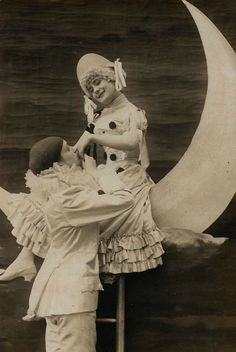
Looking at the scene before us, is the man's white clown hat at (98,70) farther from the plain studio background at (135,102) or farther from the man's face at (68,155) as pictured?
the man's face at (68,155)

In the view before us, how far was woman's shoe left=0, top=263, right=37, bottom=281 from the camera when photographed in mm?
3414

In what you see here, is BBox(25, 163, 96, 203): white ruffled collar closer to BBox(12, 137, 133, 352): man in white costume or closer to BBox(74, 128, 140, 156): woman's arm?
BBox(12, 137, 133, 352): man in white costume

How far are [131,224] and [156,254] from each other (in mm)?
196

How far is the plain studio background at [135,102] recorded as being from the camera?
11.0 feet

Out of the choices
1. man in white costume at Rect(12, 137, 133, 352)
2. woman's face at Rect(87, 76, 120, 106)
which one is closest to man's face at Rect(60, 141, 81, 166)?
man in white costume at Rect(12, 137, 133, 352)

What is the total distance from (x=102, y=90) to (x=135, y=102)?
21cm

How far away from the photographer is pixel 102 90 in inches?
136

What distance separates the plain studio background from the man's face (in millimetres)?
214

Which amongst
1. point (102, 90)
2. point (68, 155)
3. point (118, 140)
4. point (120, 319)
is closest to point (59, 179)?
point (68, 155)

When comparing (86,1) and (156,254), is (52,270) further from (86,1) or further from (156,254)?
(86,1)

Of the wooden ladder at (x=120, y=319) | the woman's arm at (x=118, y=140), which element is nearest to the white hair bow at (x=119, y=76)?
the woman's arm at (x=118, y=140)

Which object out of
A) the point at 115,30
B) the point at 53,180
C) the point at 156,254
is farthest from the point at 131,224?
the point at 115,30

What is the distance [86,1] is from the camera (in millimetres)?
3676

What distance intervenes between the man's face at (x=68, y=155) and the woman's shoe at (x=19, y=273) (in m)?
0.58
